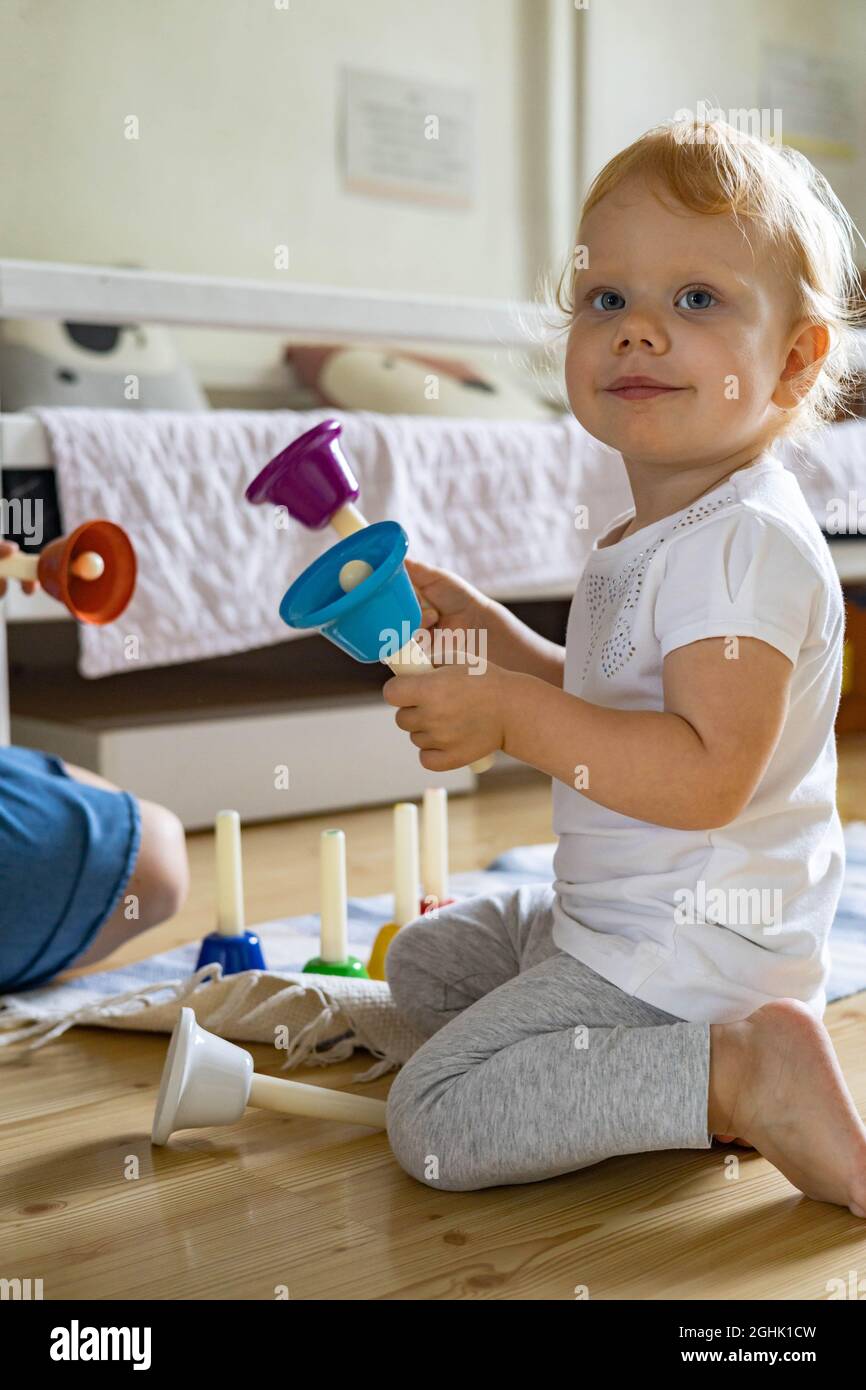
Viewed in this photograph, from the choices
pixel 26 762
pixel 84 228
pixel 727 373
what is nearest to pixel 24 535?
pixel 26 762

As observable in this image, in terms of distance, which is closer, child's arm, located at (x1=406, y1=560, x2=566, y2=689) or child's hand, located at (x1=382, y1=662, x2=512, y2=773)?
child's hand, located at (x1=382, y1=662, x2=512, y2=773)

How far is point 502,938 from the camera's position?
967 mm

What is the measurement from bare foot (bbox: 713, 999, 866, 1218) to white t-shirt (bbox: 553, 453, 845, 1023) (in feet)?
0.14

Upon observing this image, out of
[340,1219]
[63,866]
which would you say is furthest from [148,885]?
[340,1219]

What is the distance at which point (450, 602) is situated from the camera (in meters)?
0.97

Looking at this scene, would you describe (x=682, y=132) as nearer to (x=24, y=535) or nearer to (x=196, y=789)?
(x=24, y=535)

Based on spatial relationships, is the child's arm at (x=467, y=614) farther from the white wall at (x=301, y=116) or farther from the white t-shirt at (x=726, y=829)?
the white wall at (x=301, y=116)

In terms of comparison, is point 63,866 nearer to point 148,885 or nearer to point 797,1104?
A: point 148,885

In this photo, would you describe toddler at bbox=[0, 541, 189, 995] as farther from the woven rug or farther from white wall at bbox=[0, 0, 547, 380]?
white wall at bbox=[0, 0, 547, 380]

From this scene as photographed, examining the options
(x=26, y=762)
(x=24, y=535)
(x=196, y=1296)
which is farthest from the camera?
(x=24, y=535)

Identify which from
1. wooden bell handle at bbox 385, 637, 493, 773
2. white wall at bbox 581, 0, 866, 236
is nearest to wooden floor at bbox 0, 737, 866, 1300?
wooden bell handle at bbox 385, 637, 493, 773

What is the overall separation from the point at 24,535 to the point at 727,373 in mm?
868

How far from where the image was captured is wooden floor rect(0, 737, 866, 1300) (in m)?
0.68

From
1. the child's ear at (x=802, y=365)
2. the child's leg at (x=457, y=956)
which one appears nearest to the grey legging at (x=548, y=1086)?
the child's leg at (x=457, y=956)
